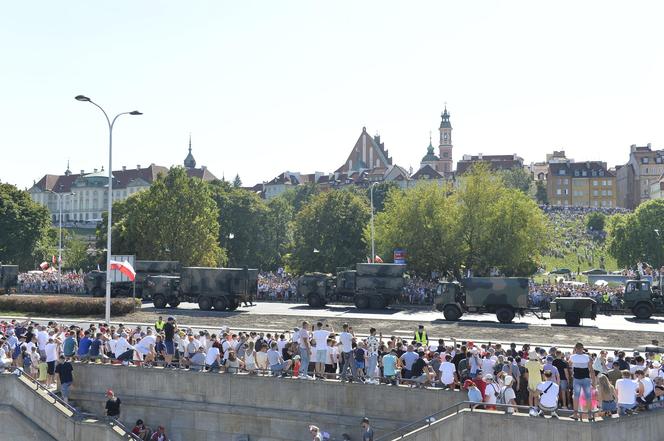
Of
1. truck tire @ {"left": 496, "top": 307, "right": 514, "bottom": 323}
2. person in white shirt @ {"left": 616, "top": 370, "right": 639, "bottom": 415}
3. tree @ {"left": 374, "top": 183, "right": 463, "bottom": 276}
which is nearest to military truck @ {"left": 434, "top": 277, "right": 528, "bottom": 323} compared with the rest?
truck tire @ {"left": 496, "top": 307, "right": 514, "bottom": 323}

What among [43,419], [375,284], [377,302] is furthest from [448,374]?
[375,284]

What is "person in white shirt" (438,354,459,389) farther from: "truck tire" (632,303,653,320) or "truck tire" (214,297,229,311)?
"truck tire" (214,297,229,311)

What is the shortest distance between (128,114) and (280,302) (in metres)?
23.1

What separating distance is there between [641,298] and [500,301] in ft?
26.9

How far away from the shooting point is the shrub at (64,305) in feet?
136

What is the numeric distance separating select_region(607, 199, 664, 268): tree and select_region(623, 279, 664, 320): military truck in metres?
45.7

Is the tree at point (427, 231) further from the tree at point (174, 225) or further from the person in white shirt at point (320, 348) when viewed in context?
the person in white shirt at point (320, 348)

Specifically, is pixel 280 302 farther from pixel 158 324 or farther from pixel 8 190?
pixel 8 190

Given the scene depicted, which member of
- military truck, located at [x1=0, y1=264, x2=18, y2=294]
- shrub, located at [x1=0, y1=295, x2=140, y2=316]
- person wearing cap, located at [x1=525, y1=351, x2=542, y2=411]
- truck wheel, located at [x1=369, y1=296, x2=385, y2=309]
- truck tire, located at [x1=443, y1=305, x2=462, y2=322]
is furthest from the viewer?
military truck, located at [x1=0, y1=264, x2=18, y2=294]

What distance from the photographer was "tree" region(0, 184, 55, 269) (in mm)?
76188

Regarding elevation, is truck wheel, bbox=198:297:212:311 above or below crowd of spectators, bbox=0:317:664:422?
above

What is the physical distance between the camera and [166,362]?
928 inches

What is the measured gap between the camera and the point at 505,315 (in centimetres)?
3878

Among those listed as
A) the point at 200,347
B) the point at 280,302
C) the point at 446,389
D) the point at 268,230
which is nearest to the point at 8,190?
the point at 268,230
